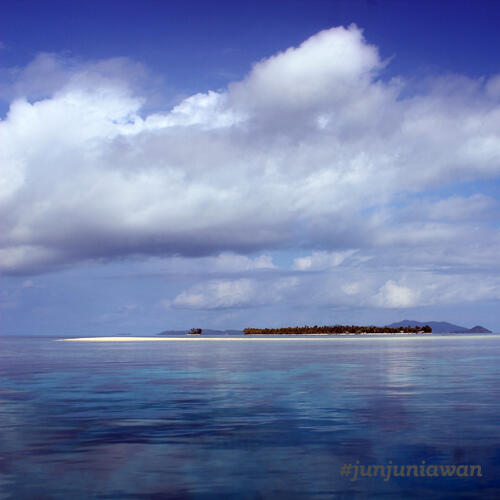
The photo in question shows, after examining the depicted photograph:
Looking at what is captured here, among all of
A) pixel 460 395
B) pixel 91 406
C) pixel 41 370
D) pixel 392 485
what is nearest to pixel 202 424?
pixel 91 406

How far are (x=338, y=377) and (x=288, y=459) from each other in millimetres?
31080

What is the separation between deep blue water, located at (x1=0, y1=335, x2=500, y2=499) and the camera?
17.2 metres

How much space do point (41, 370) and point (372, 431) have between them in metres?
45.2

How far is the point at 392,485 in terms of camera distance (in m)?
17.4

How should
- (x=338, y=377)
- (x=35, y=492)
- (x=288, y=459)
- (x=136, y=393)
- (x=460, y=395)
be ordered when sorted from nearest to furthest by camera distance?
(x=35, y=492) → (x=288, y=459) → (x=460, y=395) → (x=136, y=393) → (x=338, y=377)

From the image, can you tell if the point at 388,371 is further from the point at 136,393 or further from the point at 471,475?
the point at 471,475

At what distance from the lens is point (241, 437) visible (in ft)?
79.4

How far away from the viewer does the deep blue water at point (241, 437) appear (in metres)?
17.2

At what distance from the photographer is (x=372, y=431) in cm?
2509

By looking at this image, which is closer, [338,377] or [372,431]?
[372,431]

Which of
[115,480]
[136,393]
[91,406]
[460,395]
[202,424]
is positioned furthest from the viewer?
[136,393]

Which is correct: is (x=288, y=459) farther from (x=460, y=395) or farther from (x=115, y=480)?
(x=460, y=395)

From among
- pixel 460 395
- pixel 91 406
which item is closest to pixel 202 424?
pixel 91 406

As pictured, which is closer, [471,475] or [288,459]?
[471,475]
